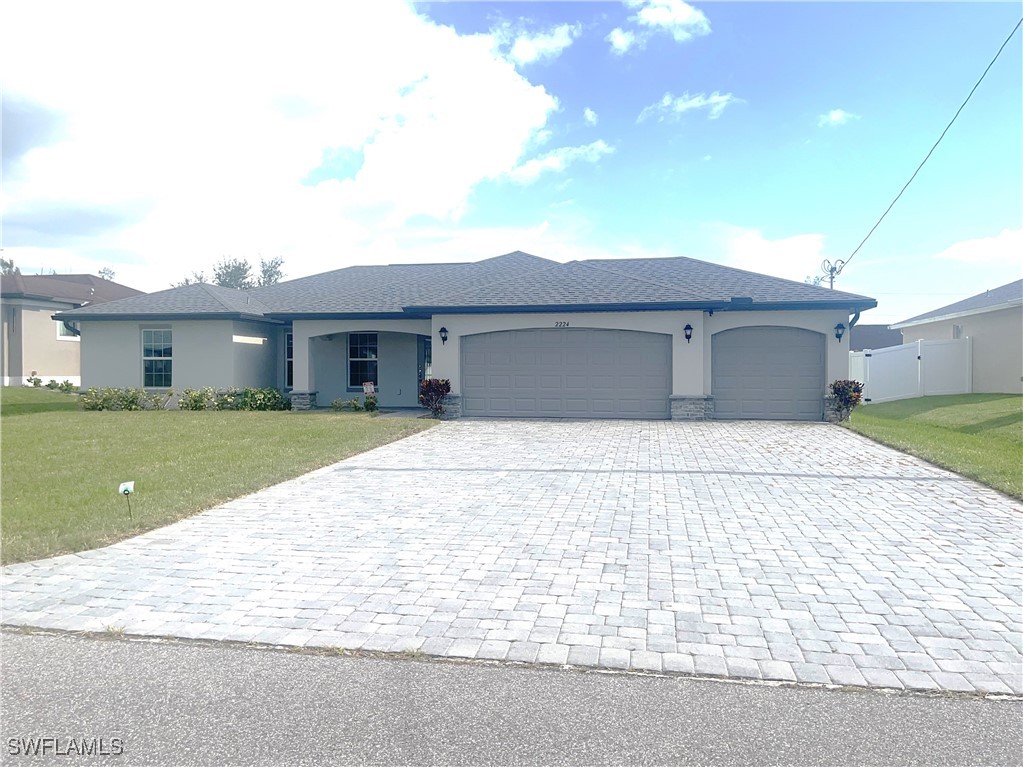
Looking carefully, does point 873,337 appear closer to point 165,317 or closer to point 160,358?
point 165,317

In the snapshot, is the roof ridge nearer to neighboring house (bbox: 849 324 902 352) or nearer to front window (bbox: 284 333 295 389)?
front window (bbox: 284 333 295 389)

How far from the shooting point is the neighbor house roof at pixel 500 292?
16.6 meters

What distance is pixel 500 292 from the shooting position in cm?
1762

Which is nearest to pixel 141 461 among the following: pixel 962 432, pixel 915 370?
pixel 962 432

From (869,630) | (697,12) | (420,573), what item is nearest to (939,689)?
(869,630)

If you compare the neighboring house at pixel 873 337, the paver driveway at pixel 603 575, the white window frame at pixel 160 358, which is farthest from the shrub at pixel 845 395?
the neighboring house at pixel 873 337

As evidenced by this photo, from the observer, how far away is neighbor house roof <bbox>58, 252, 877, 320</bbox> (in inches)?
654

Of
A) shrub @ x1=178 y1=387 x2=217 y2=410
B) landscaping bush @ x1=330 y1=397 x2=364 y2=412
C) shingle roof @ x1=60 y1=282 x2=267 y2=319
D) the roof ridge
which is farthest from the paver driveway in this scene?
shingle roof @ x1=60 y1=282 x2=267 y2=319

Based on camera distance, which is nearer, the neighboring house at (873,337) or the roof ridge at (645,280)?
the roof ridge at (645,280)

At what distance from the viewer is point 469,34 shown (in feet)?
41.3

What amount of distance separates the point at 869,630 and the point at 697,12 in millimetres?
12146

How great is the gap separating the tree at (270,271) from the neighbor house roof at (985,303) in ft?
Answer: 162

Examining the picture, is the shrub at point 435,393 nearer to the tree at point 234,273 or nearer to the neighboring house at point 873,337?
the neighboring house at point 873,337

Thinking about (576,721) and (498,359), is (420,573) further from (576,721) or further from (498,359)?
(498,359)
